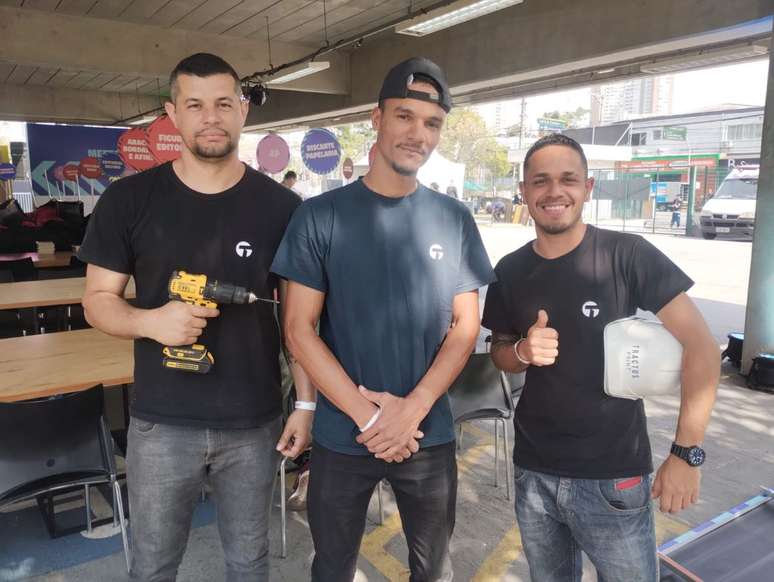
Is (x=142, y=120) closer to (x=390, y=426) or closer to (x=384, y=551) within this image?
(x=384, y=551)

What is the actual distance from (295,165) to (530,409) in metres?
60.0

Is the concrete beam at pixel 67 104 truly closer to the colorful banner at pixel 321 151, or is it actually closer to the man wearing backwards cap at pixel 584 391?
the colorful banner at pixel 321 151

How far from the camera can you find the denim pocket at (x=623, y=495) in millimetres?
1674

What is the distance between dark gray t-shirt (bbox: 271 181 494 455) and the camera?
1.71 meters

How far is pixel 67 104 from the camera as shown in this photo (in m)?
15.7

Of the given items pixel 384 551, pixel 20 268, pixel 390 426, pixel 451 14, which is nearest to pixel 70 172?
pixel 20 268

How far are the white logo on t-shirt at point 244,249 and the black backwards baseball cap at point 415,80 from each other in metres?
0.62

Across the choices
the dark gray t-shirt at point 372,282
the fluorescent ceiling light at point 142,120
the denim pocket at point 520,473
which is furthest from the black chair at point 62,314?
the fluorescent ceiling light at point 142,120

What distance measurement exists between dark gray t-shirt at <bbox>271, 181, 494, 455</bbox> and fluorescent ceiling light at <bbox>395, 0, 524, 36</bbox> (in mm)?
4899

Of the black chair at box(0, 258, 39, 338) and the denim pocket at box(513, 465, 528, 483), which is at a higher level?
the denim pocket at box(513, 465, 528, 483)

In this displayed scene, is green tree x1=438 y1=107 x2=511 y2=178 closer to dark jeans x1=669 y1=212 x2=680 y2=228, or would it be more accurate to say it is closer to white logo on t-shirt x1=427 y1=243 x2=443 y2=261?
dark jeans x1=669 y1=212 x2=680 y2=228

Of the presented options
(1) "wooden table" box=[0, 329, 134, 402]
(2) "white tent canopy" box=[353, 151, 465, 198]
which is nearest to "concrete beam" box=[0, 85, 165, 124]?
(2) "white tent canopy" box=[353, 151, 465, 198]

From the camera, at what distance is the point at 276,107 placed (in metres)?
15.1

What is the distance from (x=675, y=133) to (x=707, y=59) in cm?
2438
